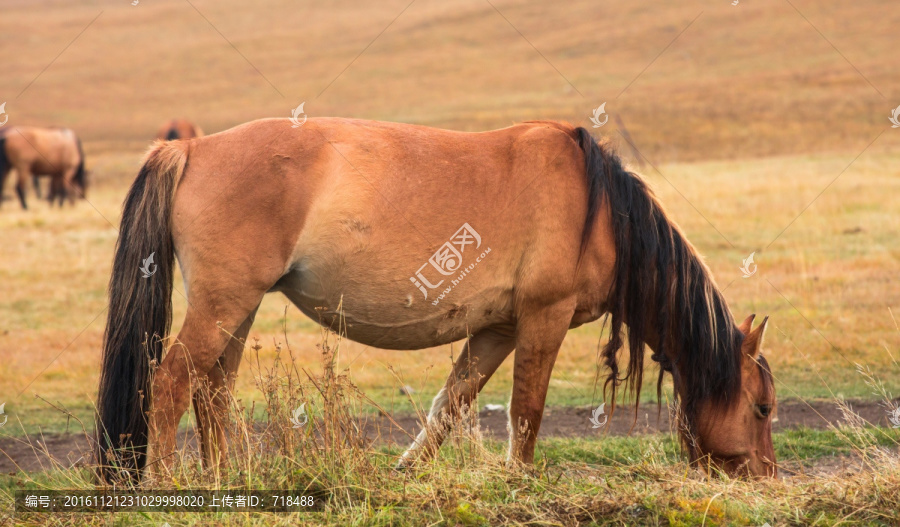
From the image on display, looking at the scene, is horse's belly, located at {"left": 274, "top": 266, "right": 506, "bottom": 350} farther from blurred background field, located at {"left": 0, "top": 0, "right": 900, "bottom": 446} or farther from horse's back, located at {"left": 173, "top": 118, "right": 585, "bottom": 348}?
blurred background field, located at {"left": 0, "top": 0, "right": 900, "bottom": 446}

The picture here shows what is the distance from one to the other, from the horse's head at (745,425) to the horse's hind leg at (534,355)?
1.03m

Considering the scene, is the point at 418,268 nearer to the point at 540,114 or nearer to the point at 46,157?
the point at 46,157

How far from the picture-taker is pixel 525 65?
180ft

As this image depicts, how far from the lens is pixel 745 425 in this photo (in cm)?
505

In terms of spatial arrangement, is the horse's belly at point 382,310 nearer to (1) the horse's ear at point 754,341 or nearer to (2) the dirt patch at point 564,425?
(1) the horse's ear at point 754,341

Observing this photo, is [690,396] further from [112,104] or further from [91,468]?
[112,104]

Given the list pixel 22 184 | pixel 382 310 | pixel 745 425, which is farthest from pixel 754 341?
pixel 22 184

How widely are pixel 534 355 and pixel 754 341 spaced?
1.36m

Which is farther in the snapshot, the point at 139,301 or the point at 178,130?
the point at 178,130

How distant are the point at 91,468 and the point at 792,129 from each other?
31.2 m

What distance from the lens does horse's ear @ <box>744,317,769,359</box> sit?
491 centimetres

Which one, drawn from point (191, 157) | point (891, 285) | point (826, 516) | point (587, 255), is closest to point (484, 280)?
point (587, 255)

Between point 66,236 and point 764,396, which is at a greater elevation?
point 764,396

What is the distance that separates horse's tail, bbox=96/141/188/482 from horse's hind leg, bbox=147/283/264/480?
154 mm
